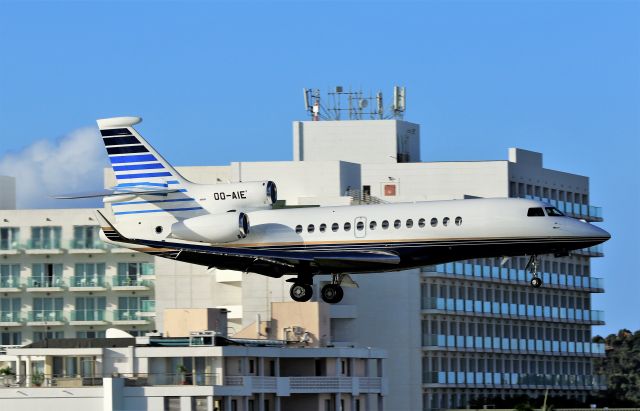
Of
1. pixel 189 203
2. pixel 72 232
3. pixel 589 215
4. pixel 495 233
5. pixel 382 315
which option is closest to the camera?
pixel 495 233

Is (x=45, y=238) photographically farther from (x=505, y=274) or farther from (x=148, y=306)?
(x=505, y=274)

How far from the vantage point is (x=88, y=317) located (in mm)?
142125

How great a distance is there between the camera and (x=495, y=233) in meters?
81.1

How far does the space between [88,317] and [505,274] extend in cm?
3183

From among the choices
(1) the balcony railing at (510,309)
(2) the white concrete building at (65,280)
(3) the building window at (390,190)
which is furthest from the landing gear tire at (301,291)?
(2) the white concrete building at (65,280)

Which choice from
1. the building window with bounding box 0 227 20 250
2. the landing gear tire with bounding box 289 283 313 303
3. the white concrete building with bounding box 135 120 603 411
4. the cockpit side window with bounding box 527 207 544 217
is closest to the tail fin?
the landing gear tire with bounding box 289 283 313 303

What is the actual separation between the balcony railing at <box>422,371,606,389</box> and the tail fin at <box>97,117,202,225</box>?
1747 inches

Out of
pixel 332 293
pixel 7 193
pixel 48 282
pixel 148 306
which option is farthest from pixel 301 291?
pixel 7 193

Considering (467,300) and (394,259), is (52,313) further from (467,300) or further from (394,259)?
(394,259)

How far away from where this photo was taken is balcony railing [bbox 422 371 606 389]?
435ft

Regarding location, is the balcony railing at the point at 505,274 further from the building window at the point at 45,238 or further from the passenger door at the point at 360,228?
the passenger door at the point at 360,228

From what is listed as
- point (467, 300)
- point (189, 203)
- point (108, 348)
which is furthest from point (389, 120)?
point (189, 203)

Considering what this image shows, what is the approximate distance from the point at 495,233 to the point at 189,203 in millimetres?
16262

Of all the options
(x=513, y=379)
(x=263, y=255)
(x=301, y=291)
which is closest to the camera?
(x=263, y=255)
